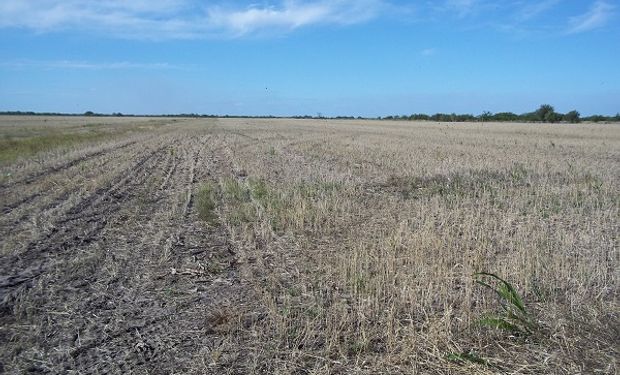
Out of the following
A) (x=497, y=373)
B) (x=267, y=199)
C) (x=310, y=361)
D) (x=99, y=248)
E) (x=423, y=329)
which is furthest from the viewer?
(x=267, y=199)

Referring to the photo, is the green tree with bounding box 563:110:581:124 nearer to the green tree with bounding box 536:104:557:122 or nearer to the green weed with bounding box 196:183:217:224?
the green tree with bounding box 536:104:557:122

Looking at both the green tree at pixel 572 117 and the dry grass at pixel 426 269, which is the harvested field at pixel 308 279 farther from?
the green tree at pixel 572 117

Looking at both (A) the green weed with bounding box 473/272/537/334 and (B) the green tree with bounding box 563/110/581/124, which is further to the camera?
(B) the green tree with bounding box 563/110/581/124

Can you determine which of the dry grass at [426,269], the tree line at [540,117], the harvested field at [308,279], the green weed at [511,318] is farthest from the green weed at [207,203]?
the tree line at [540,117]

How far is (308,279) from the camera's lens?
5801mm

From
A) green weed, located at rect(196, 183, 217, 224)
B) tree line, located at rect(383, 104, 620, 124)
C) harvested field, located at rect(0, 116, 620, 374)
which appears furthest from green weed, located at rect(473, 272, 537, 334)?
tree line, located at rect(383, 104, 620, 124)

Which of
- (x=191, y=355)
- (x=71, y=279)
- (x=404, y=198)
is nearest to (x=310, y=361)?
(x=191, y=355)

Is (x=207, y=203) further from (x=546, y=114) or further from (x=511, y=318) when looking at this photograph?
(x=546, y=114)

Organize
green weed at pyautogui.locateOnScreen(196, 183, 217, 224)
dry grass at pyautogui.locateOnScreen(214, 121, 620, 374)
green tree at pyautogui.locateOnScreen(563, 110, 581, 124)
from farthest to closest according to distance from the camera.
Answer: green tree at pyautogui.locateOnScreen(563, 110, 581, 124) < green weed at pyautogui.locateOnScreen(196, 183, 217, 224) < dry grass at pyautogui.locateOnScreen(214, 121, 620, 374)

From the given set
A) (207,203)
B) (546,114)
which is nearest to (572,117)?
(546,114)

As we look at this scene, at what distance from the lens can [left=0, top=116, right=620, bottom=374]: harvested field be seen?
4031 mm

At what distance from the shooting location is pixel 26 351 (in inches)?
A: 162

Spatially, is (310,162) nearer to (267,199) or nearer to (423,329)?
(267,199)

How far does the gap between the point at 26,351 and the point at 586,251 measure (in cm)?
671
